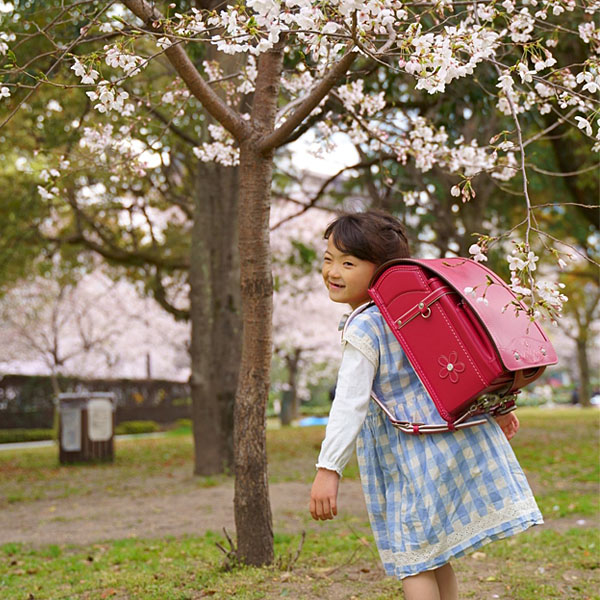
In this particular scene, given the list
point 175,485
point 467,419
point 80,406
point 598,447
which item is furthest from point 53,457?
point 467,419

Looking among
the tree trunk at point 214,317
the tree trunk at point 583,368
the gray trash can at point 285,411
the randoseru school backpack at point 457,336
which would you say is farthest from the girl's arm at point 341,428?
the tree trunk at point 583,368

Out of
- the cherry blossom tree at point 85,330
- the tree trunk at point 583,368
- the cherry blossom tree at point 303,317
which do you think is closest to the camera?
the cherry blossom tree at point 85,330

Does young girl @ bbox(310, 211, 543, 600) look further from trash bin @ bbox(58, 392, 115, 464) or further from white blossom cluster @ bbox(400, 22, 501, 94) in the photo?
trash bin @ bbox(58, 392, 115, 464)

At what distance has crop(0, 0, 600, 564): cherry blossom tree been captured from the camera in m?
2.75

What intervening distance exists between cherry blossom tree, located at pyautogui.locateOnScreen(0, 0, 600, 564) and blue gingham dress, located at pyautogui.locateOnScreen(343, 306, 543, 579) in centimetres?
51

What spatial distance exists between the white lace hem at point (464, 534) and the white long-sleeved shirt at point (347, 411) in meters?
0.38

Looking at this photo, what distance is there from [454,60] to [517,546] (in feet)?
12.0

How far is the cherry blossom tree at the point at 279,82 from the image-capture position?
9.01 ft

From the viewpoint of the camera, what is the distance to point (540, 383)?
46.4m

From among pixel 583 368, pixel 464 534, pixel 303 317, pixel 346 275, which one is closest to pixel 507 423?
pixel 464 534

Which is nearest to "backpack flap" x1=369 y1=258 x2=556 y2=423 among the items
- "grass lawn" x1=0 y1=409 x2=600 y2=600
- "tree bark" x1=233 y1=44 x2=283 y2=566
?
"tree bark" x1=233 y1=44 x2=283 y2=566

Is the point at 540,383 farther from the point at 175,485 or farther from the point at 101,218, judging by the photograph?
the point at 175,485

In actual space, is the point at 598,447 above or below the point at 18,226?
below

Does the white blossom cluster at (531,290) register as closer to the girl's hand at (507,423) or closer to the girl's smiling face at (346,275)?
the girl's smiling face at (346,275)
